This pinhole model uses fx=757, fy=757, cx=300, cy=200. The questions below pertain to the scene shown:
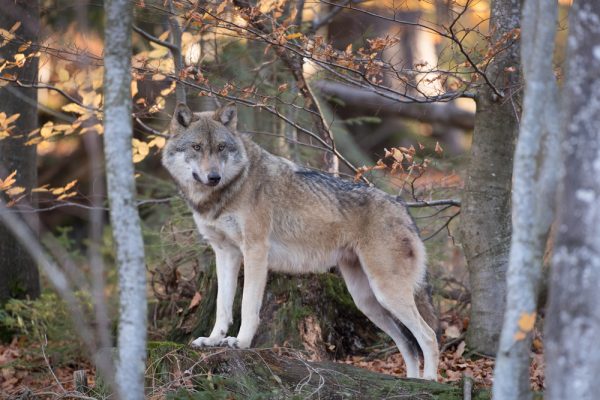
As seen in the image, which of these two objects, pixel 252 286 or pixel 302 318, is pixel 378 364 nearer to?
pixel 302 318

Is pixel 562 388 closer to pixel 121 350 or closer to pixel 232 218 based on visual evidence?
pixel 121 350

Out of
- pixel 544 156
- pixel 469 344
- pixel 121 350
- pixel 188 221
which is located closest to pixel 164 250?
pixel 188 221

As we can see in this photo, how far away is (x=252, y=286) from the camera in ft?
22.4

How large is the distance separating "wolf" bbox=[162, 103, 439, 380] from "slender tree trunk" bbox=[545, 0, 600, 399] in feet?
11.5

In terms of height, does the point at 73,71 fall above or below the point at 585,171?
above

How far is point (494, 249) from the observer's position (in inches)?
299

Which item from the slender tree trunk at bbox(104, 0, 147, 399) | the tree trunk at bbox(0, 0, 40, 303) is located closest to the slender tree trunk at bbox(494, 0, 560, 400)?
the slender tree trunk at bbox(104, 0, 147, 399)

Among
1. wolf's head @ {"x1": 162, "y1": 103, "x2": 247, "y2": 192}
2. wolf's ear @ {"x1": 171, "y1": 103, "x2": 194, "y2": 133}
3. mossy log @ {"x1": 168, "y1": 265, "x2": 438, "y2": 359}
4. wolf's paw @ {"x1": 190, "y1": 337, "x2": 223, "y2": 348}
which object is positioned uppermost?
wolf's ear @ {"x1": 171, "y1": 103, "x2": 194, "y2": 133}

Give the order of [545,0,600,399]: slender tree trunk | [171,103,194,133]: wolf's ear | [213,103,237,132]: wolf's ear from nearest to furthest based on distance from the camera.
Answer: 1. [545,0,600,399]: slender tree trunk
2. [171,103,194,133]: wolf's ear
3. [213,103,237,132]: wolf's ear

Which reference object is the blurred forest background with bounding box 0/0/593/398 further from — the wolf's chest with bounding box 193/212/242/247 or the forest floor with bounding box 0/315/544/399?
the wolf's chest with bounding box 193/212/242/247

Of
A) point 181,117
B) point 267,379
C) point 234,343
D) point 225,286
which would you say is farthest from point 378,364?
point 181,117

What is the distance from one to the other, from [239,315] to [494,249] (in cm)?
274

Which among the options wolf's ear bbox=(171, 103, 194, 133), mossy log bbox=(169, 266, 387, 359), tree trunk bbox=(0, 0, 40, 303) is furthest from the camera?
tree trunk bbox=(0, 0, 40, 303)

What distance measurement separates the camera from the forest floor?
7.56 meters
